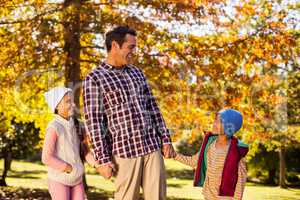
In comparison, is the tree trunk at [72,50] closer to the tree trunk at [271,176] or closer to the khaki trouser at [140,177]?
the khaki trouser at [140,177]

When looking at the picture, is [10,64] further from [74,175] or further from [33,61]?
[74,175]

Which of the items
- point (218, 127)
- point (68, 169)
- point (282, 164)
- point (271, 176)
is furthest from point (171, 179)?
point (68, 169)

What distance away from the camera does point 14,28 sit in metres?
14.4

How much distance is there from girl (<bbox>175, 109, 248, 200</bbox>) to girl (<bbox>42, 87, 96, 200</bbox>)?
98 centimetres

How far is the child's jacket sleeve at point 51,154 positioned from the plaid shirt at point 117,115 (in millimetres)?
809

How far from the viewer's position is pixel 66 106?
5.33 m

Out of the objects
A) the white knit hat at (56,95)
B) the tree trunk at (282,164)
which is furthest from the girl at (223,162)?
the tree trunk at (282,164)

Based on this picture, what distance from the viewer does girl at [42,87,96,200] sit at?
5137 mm

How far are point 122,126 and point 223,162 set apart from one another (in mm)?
1432

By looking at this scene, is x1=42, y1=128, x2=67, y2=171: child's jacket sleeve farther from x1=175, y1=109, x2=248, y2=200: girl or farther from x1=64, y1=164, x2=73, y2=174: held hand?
x1=175, y1=109, x2=248, y2=200: girl

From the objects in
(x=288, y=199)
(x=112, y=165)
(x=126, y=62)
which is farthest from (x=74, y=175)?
(x=288, y=199)

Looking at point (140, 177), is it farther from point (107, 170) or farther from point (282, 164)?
point (282, 164)

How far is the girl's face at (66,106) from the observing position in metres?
5.31

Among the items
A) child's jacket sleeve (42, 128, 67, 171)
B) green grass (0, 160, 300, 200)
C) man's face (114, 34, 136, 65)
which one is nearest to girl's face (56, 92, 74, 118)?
child's jacket sleeve (42, 128, 67, 171)
